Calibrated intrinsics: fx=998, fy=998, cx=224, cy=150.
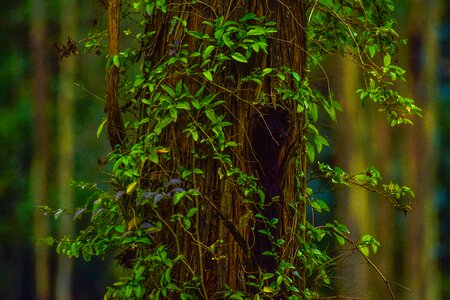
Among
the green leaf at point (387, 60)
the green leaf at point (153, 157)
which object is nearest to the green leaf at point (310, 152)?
the green leaf at point (387, 60)

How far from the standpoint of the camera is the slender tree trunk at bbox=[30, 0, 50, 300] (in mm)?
19984

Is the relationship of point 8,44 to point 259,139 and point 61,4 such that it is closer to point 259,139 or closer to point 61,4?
point 61,4

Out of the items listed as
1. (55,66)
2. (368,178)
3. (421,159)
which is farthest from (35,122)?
(368,178)

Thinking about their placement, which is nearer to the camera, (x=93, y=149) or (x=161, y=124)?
(x=161, y=124)

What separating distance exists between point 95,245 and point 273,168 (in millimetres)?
837

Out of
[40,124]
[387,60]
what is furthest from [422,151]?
[387,60]

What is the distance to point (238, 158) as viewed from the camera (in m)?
4.07

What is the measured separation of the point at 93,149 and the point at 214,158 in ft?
65.5

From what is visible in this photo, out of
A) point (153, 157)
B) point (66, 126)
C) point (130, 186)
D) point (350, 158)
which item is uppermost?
point (66, 126)

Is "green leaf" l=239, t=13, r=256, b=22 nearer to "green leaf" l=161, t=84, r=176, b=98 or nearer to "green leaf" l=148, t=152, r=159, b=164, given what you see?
"green leaf" l=161, t=84, r=176, b=98

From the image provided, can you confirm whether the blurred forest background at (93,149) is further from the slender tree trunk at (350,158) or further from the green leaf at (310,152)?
the green leaf at (310,152)

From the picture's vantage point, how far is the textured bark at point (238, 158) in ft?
13.2

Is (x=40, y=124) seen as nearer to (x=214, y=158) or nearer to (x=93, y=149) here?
(x=93, y=149)

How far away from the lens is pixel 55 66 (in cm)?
2244
